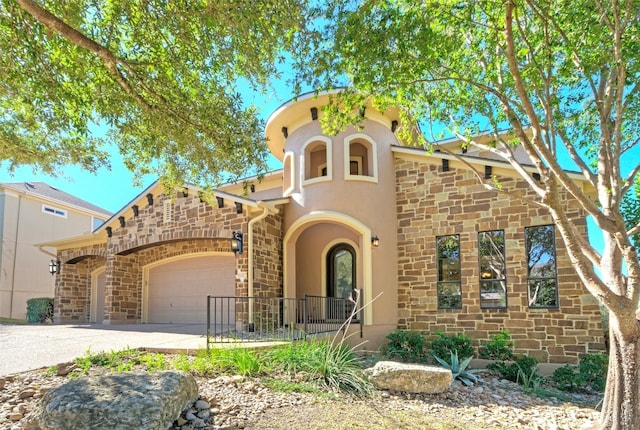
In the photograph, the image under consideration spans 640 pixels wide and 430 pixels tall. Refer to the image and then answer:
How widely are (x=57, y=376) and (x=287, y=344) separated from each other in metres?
3.36

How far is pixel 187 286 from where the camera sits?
43.7 feet

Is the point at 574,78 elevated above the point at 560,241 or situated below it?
above

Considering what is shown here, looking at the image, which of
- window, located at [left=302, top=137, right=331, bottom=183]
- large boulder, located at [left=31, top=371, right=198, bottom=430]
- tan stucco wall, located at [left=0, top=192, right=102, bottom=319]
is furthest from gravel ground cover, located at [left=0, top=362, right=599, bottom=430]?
tan stucco wall, located at [left=0, top=192, right=102, bottom=319]

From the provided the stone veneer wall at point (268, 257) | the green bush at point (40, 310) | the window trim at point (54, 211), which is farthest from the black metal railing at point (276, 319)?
the window trim at point (54, 211)

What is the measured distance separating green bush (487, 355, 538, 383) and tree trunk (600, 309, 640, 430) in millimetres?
3241

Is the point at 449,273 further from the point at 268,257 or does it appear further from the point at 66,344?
the point at 66,344

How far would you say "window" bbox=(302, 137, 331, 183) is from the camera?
36.0 feet

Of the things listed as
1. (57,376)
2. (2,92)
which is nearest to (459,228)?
(57,376)

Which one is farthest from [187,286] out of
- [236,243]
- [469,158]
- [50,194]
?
[50,194]

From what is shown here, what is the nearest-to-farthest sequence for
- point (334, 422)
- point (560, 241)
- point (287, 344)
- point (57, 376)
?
point (334, 422), point (57, 376), point (287, 344), point (560, 241)

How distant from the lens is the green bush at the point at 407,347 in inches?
371

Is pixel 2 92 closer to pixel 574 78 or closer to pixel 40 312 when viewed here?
pixel 574 78

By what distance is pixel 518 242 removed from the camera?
952 centimetres

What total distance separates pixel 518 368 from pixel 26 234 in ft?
66.3
